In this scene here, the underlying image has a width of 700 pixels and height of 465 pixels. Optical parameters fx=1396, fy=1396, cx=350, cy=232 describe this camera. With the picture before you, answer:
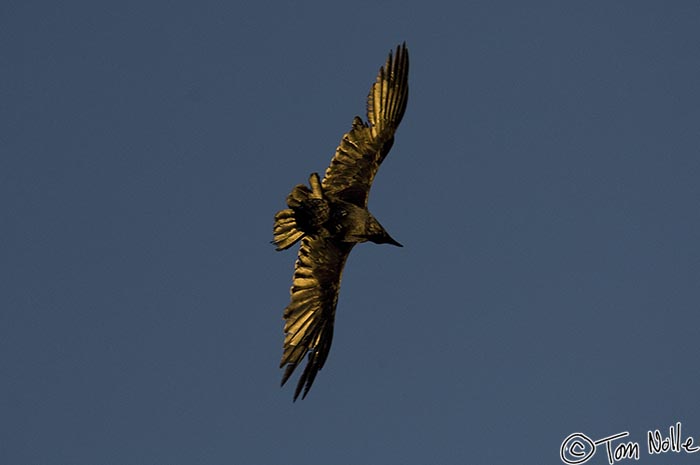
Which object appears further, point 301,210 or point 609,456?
point 609,456

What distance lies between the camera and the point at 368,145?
25828 mm

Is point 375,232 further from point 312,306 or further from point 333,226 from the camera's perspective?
point 312,306

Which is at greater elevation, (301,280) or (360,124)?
(360,124)

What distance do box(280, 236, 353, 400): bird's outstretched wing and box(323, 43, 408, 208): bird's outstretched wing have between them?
1.07 meters

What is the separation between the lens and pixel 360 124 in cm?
2588

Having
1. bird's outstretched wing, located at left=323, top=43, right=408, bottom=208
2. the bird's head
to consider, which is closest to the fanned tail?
bird's outstretched wing, located at left=323, top=43, right=408, bottom=208

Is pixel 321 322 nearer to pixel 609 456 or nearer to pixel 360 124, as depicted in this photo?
pixel 360 124

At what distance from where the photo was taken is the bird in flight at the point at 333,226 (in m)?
25.5

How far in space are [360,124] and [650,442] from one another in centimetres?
813

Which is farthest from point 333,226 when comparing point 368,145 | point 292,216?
point 368,145

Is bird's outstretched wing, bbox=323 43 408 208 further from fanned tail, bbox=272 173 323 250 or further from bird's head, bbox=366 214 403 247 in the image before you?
fanned tail, bbox=272 173 323 250

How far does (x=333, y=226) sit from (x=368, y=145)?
1.69 metres

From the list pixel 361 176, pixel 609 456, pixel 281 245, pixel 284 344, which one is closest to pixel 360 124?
pixel 361 176

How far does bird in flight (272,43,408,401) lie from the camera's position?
25.5 meters
